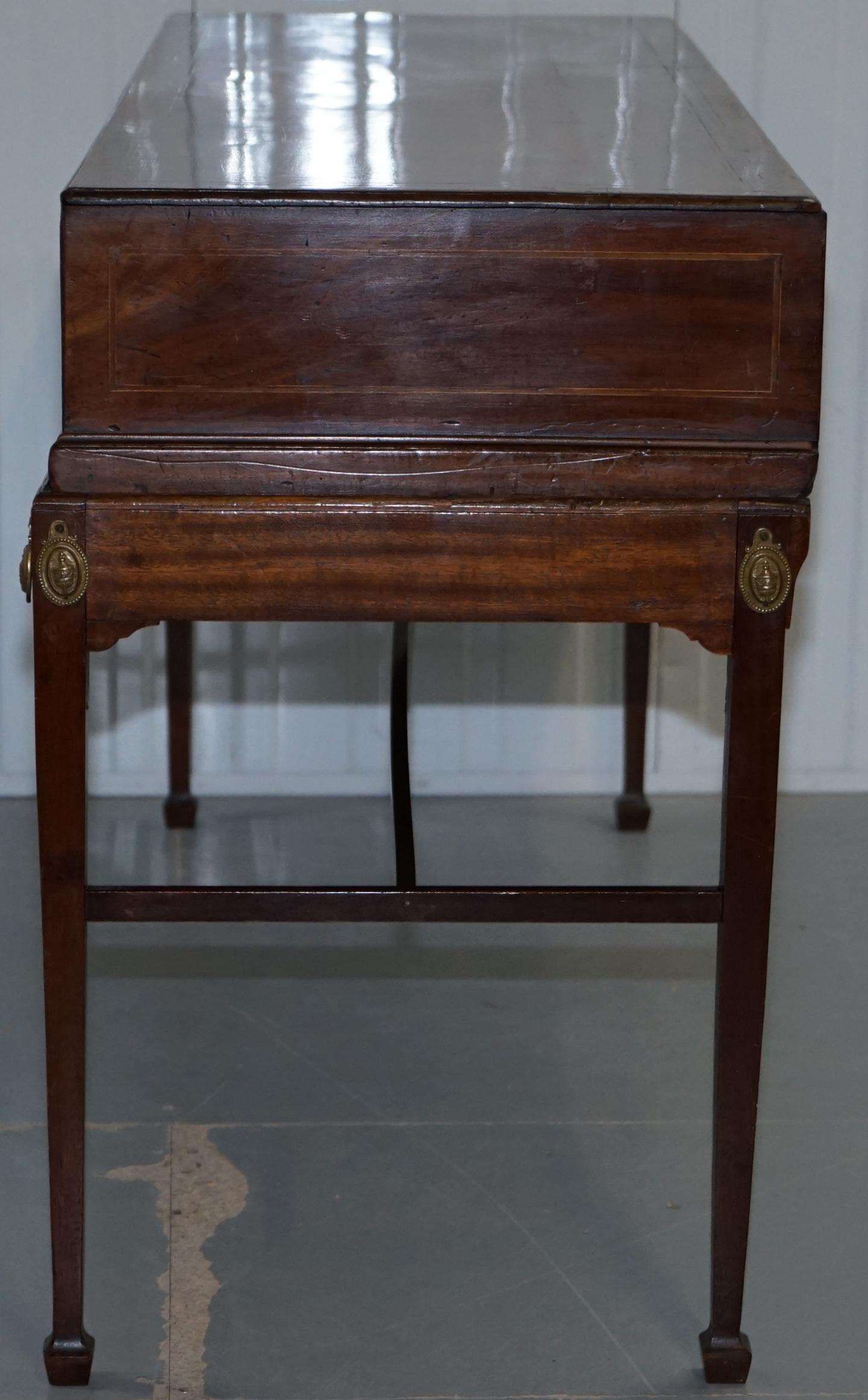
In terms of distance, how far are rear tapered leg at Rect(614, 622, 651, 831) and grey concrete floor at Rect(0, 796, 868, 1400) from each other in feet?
0.43

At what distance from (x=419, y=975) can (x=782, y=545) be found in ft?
4.24

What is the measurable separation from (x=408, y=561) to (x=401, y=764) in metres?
1.05

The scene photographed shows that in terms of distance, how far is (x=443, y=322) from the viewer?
1529 millimetres

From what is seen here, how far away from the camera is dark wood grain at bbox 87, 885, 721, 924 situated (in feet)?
5.51

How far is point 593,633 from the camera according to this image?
135 inches

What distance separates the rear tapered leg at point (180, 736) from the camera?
3180 millimetres

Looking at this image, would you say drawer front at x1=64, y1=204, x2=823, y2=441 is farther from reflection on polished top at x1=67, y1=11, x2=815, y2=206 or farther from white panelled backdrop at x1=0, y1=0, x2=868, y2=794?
white panelled backdrop at x1=0, y1=0, x2=868, y2=794

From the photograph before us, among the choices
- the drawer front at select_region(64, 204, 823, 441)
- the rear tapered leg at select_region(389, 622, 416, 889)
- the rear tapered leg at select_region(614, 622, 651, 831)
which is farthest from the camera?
the rear tapered leg at select_region(614, 622, 651, 831)

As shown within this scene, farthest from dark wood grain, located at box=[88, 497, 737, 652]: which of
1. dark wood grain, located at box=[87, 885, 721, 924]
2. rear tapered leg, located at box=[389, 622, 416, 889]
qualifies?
rear tapered leg, located at box=[389, 622, 416, 889]

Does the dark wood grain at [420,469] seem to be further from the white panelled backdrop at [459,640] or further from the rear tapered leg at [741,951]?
the white panelled backdrop at [459,640]

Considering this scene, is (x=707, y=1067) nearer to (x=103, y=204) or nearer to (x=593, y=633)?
(x=593, y=633)

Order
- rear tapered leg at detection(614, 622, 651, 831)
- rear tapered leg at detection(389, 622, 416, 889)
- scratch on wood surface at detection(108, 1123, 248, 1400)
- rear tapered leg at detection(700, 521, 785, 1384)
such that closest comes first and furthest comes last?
rear tapered leg at detection(700, 521, 785, 1384) → scratch on wood surface at detection(108, 1123, 248, 1400) → rear tapered leg at detection(389, 622, 416, 889) → rear tapered leg at detection(614, 622, 651, 831)

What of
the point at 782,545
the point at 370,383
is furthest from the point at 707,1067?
→ the point at 370,383

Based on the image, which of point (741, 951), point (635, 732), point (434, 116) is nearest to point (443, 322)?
point (434, 116)
